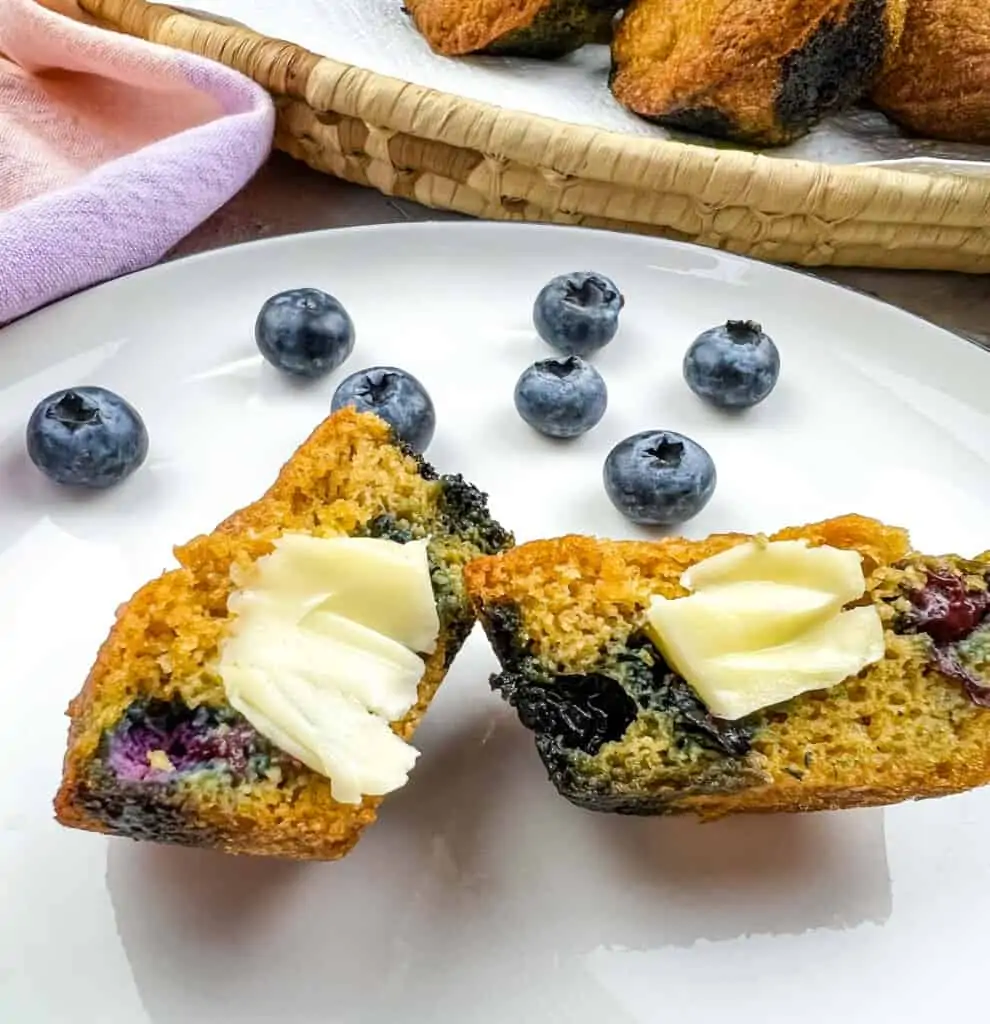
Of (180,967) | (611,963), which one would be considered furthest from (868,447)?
(180,967)

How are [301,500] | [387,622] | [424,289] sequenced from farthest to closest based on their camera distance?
1. [424,289]
2. [301,500]
3. [387,622]

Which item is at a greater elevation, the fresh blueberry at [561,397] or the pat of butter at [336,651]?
the pat of butter at [336,651]

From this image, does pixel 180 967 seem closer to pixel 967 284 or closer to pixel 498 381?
pixel 498 381

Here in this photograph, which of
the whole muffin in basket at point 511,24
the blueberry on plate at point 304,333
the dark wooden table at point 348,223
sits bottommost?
the dark wooden table at point 348,223

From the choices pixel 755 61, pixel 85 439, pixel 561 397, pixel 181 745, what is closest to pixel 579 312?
pixel 561 397

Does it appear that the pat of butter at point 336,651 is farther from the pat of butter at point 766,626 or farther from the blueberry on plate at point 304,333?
the blueberry on plate at point 304,333

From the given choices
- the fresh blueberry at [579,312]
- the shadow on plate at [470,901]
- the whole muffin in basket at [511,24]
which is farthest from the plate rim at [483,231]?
the shadow on plate at [470,901]

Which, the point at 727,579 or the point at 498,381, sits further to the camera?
the point at 498,381
